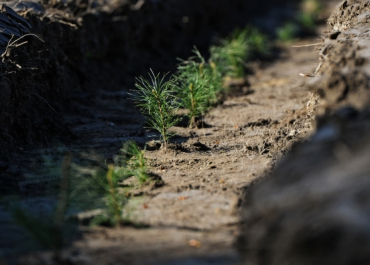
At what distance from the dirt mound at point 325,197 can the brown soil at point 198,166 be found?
1cm

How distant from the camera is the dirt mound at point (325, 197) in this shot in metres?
2.02

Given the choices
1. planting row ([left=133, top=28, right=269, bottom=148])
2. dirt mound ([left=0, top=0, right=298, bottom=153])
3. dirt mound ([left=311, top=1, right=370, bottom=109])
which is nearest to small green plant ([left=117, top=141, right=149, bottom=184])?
planting row ([left=133, top=28, right=269, bottom=148])

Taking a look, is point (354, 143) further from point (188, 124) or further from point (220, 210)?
point (188, 124)

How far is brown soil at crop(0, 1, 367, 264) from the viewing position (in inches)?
99.9

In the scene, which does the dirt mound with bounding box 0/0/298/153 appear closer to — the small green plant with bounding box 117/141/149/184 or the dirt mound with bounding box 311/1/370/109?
the small green plant with bounding box 117/141/149/184

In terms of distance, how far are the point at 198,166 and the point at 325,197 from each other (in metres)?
1.90

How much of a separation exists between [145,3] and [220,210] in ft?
17.7

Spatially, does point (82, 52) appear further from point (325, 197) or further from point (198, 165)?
point (325, 197)

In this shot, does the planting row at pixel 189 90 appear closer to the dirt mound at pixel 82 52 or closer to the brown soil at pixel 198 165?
the brown soil at pixel 198 165

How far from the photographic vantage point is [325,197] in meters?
2.16

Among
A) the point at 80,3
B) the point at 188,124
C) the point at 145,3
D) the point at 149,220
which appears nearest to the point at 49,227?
the point at 149,220

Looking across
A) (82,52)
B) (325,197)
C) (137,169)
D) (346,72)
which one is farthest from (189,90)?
(325,197)

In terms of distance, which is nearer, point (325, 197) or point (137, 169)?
point (325, 197)

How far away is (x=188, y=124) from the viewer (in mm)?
5273
